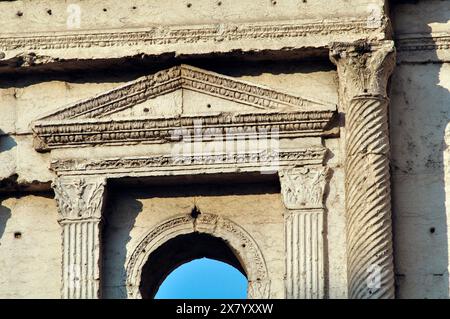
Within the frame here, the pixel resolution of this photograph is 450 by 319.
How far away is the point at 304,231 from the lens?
29250 millimetres

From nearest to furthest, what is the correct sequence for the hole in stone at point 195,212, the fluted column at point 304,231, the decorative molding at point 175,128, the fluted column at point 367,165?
1. the fluted column at point 367,165
2. the fluted column at point 304,231
3. the decorative molding at point 175,128
4. the hole in stone at point 195,212

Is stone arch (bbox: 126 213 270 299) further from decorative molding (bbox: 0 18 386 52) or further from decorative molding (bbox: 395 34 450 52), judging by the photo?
decorative molding (bbox: 395 34 450 52)

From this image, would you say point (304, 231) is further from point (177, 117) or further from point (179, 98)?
point (179, 98)

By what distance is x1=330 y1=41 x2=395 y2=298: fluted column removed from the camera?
28812 mm

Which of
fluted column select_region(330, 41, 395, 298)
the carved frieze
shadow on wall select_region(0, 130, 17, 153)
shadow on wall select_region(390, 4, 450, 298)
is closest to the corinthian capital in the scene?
fluted column select_region(330, 41, 395, 298)

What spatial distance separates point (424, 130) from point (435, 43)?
869 mm

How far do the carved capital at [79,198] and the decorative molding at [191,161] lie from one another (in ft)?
0.40

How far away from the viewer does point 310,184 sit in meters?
29.4

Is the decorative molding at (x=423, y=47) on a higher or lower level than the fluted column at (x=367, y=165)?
higher

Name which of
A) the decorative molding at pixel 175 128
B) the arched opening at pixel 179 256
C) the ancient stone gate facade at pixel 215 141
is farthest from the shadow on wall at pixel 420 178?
the arched opening at pixel 179 256

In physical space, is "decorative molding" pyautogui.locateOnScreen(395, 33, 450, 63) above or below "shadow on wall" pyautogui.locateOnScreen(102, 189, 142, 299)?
above

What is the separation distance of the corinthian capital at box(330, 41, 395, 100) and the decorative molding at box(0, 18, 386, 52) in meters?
0.21

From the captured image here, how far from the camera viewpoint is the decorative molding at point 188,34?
29.7m

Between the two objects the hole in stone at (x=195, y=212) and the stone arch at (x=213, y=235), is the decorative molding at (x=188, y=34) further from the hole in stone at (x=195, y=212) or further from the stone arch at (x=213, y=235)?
the stone arch at (x=213, y=235)
